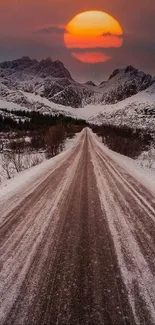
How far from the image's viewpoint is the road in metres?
3.86

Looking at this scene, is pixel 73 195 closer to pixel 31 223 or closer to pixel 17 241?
pixel 31 223

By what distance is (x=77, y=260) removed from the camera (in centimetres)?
518

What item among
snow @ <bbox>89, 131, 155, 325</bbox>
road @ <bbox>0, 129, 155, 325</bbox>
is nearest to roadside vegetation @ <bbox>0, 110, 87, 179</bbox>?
snow @ <bbox>89, 131, 155, 325</bbox>

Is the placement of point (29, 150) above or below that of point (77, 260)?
below

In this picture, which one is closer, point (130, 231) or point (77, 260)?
point (77, 260)

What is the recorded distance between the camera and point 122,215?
302 inches

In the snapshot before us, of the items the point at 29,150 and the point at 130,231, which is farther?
the point at 29,150

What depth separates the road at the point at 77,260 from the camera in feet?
12.7

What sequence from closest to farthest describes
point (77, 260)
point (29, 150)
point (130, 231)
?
point (77, 260), point (130, 231), point (29, 150)

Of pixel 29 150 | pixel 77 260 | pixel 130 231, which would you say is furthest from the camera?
pixel 29 150

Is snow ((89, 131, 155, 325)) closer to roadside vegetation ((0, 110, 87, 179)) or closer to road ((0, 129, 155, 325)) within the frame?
road ((0, 129, 155, 325))

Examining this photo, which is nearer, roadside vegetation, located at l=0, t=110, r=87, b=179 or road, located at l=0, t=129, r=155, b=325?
road, located at l=0, t=129, r=155, b=325

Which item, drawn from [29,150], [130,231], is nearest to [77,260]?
[130,231]

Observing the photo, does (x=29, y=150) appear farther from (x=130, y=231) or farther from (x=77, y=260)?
(x=77, y=260)
